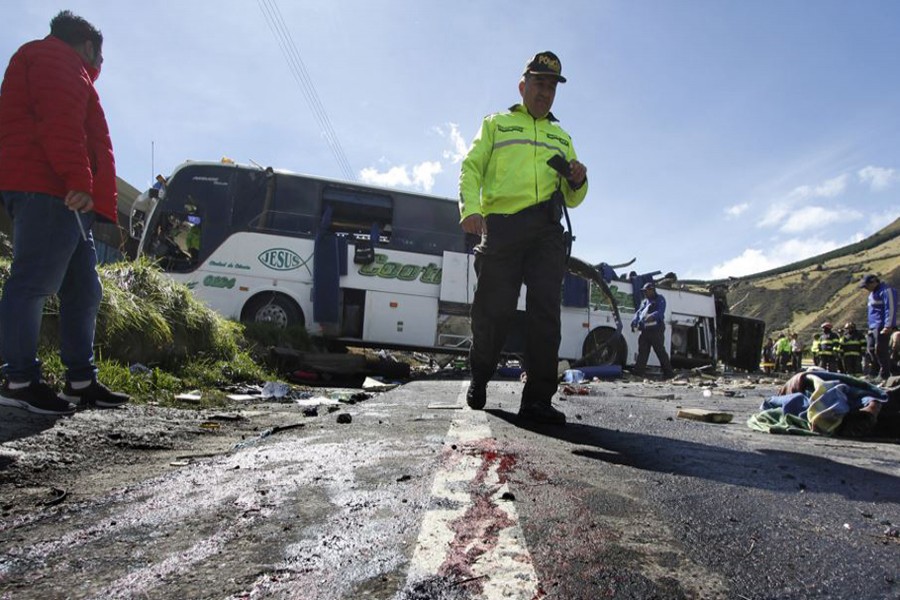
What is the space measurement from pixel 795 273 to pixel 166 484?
86.5 metres

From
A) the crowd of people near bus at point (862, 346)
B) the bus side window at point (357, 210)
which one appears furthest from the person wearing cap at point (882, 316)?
the bus side window at point (357, 210)

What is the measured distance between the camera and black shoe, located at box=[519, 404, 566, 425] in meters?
2.86

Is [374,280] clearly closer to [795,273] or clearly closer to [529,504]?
[529,504]

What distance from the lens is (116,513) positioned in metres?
1.29

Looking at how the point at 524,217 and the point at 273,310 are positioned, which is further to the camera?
the point at 273,310

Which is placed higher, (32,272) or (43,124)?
(43,124)

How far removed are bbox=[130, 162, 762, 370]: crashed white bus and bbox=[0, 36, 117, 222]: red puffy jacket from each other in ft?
20.8

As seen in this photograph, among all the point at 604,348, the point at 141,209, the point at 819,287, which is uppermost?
the point at 819,287

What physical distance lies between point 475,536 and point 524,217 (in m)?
2.31

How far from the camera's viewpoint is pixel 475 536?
40.8 inches

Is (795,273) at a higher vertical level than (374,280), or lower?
higher

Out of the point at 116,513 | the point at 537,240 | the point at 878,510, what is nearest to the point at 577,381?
the point at 537,240

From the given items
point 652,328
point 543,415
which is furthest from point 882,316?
point 543,415

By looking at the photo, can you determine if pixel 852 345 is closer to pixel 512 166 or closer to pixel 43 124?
pixel 512 166
